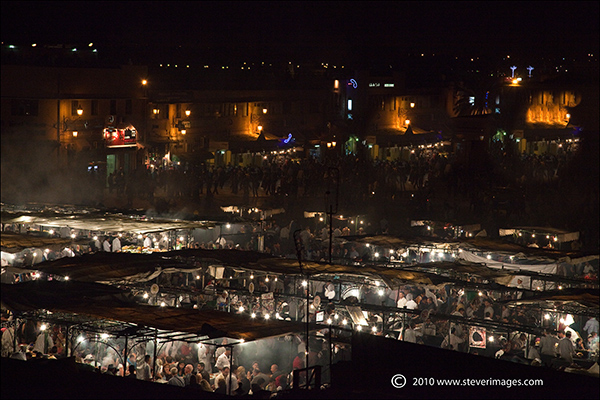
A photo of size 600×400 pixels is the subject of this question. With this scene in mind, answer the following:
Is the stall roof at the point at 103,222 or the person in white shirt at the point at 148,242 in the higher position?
the stall roof at the point at 103,222

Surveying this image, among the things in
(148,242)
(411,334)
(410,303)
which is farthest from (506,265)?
(148,242)

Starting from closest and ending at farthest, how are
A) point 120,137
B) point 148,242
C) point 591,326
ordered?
1. point 591,326
2. point 148,242
3. point 120,137

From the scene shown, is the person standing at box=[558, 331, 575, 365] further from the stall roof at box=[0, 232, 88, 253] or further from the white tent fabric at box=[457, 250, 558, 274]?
the stall roof at box=[0, 232, 88, 253]

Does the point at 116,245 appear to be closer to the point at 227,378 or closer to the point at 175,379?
the point at 175,379

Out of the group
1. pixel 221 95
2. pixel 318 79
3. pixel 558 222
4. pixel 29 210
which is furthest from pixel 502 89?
pixel 29 210

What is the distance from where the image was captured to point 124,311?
1441cm

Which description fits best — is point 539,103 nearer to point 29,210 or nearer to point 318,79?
point 318,79

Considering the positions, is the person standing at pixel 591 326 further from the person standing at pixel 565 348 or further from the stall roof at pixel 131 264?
the stall roof at pixel 131 264

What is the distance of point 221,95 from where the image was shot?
48.9m

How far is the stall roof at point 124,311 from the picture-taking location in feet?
43.7

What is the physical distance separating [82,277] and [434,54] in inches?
3018

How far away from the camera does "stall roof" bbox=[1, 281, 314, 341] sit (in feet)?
43.7

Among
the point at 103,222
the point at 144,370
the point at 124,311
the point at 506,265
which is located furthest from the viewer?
the point at 103,222

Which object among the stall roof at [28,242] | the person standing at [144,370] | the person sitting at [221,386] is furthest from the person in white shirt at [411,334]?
the stall roof at [28,242]
